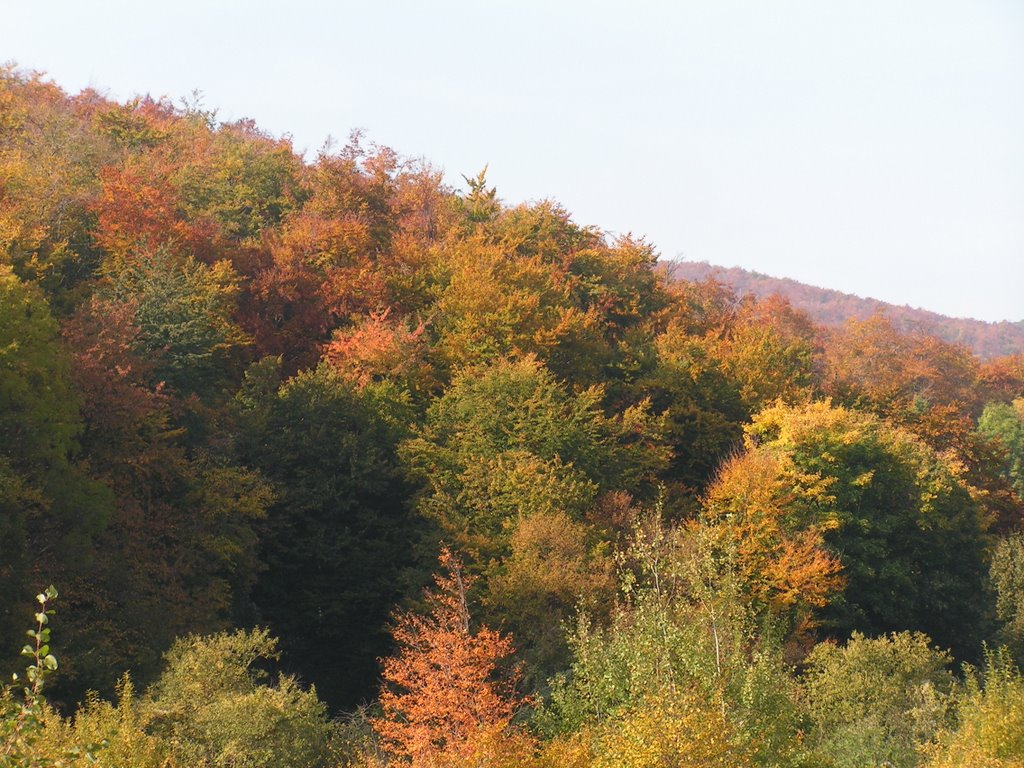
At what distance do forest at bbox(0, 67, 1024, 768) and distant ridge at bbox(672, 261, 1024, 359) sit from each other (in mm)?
103116

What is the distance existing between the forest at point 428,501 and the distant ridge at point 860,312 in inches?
4060

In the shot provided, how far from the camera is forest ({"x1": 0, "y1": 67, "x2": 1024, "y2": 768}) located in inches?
799

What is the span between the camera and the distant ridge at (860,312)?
153 metres

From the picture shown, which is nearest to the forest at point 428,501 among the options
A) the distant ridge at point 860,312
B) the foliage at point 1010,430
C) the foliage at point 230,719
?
the foliage at point 230,719

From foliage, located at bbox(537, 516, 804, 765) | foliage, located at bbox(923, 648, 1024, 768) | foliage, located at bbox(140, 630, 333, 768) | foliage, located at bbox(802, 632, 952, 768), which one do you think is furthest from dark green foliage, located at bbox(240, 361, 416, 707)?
foliage, located at bbox(923, 648, 1024, 768)

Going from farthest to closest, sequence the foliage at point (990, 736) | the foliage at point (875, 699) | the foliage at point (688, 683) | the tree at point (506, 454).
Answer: the tree at point (506, 454)
the foliage at point (875, 699)
the foliage at point (990, 736)
the foliage at point (688, 683)

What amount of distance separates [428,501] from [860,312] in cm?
13746

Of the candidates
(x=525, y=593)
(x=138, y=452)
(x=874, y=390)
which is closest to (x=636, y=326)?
(x=874, y=390)

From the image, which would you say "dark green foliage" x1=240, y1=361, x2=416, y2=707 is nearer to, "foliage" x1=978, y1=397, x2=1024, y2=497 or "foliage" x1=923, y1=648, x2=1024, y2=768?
"foliage" x1=923, y1=648, x2=1024, y2=768

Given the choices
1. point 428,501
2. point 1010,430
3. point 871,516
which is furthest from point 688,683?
point 1010,430

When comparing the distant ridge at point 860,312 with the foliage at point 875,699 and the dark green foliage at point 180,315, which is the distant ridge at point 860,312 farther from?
the foliage at point 875,699

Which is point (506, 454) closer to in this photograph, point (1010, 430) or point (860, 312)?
point (1010, 430)

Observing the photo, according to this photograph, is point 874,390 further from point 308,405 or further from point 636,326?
point 308,405

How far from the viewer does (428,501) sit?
34.3 meters
